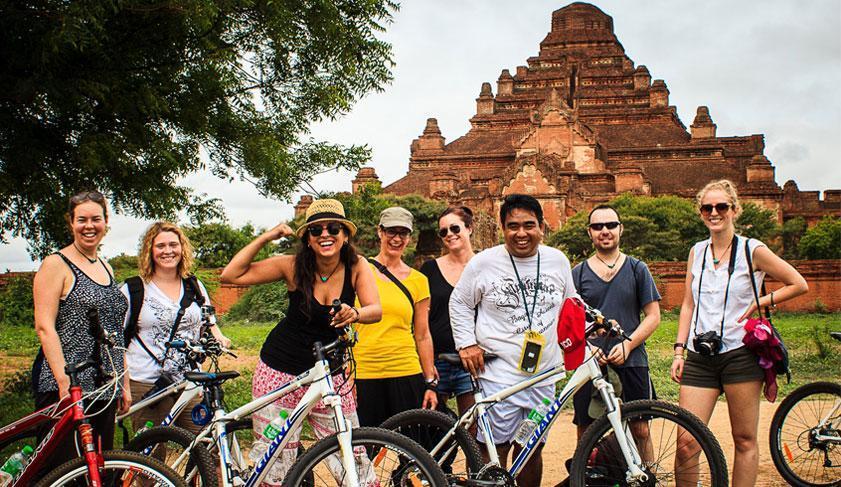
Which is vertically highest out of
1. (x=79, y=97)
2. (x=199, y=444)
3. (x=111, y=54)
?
(x=111, y=54)

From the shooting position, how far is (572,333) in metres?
4.22

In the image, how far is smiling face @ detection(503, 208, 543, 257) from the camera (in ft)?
15.0

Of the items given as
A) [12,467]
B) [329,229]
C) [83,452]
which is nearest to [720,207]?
[329,229]

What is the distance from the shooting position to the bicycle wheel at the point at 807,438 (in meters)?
5.61

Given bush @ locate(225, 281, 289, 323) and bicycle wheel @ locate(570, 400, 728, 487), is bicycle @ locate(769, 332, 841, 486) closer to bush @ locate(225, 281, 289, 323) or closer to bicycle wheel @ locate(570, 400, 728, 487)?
bicycle wheel @ locate(570, 400, 728, 487)

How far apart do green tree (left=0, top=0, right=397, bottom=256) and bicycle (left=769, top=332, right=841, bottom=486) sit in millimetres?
4652

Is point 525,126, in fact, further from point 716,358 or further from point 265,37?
point 716,358

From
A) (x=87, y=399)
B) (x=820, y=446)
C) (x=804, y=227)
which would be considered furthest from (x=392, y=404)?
(x=804, y=227)

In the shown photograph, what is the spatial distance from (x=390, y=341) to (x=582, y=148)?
36.0m

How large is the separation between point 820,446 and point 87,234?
15.1 ft

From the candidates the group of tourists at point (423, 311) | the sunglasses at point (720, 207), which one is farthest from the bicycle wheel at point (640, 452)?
the sunglasses at point (720, 207)

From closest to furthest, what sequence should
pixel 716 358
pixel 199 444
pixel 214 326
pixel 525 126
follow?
pixel 199 444
pixel 716 358
pixel 214 326
pixel 525 126

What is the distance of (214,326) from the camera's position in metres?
5.01

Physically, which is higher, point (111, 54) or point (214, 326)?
point (111, 54)
